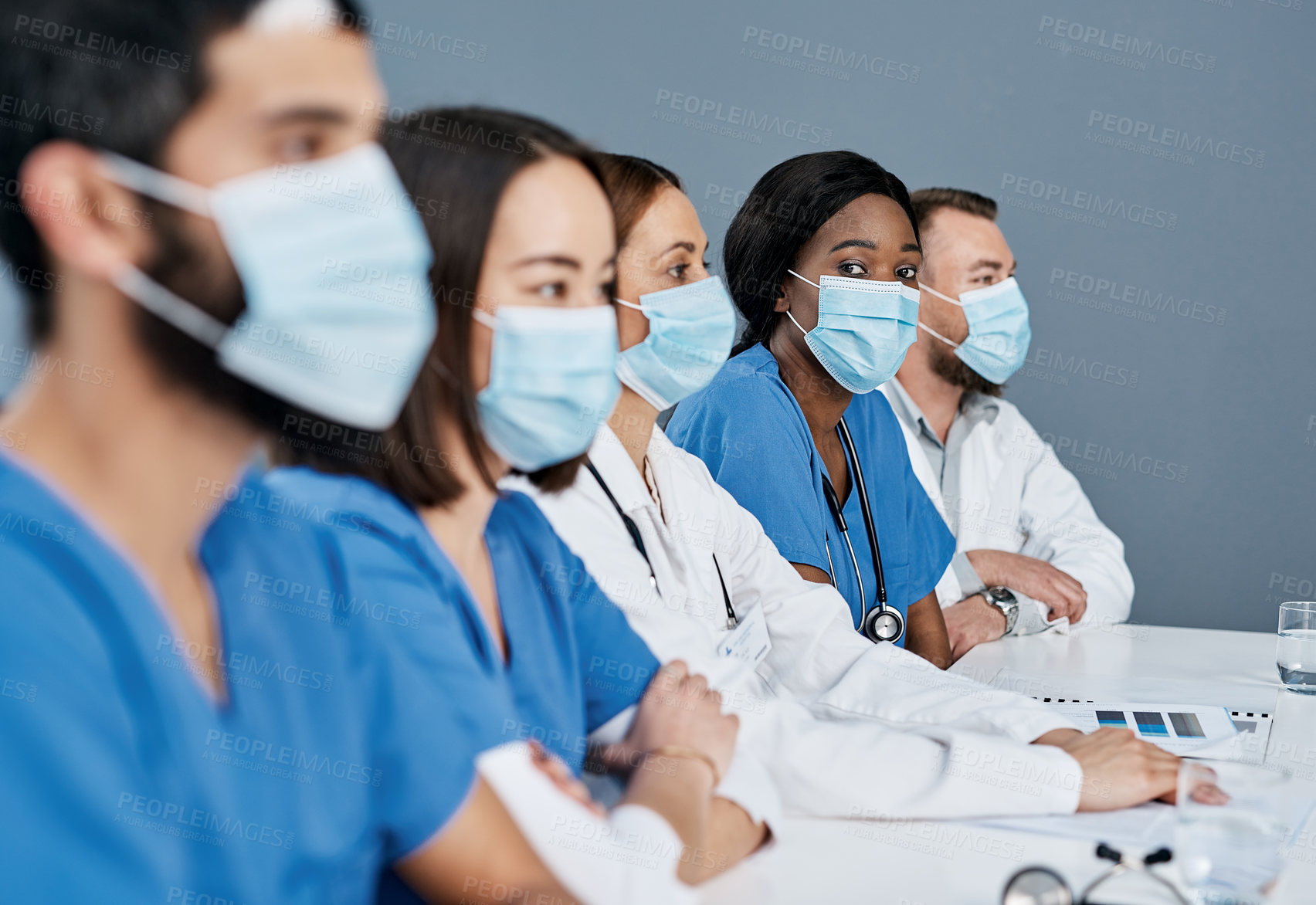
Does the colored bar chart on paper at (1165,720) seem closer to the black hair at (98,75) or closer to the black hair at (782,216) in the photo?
the black hair at (782,216)

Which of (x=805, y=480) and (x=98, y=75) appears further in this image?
(x=805, y=480)

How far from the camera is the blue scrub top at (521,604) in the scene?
37.0 inches

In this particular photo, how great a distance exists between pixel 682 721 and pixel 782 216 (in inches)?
56.9

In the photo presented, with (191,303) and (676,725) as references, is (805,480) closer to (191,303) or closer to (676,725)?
(676,725)

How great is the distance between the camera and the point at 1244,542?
155 inches

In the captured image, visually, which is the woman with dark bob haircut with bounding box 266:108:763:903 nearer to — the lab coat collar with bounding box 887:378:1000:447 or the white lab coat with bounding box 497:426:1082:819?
the white lab coat with bounding box 497:426:1082:819

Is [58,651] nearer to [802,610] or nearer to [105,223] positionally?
[105,223]

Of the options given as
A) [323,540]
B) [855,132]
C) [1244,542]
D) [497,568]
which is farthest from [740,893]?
[1244,542]

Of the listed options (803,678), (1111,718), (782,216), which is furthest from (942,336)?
(803,678)

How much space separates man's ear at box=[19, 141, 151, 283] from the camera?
0.69 metres

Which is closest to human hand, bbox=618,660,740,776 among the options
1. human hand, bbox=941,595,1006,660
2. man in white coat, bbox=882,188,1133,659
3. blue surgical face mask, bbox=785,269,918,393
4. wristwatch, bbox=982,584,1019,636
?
blue surgical face mask, bbox=785,269,918,393

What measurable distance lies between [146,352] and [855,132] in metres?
3.16

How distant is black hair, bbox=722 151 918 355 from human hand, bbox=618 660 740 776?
1.32 metres

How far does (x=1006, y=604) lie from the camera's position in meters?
2.46
